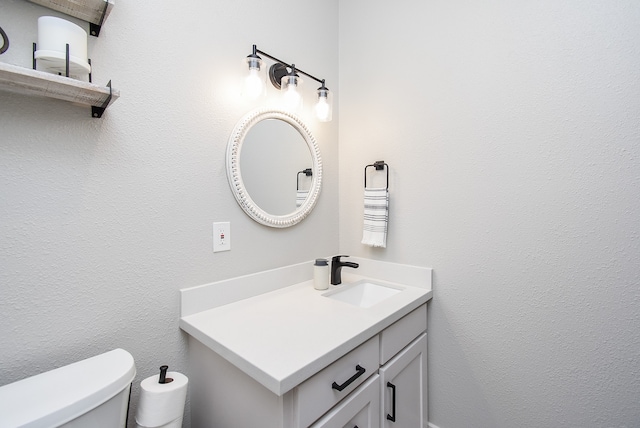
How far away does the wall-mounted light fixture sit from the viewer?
119 centimetres

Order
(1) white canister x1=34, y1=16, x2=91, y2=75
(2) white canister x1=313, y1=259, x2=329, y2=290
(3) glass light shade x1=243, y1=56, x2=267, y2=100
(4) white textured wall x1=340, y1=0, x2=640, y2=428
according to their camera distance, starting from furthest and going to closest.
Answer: (2) white canister x1=313, y1=259, x2=329, y2=290, (3) glass light shade x1=243, y1=56, x2=267, y2=100, (4) white textured wall x1=340, y1=0, x2=640, y2=428, (1) white canister x1=34, y1=16, x2=91, y2=75

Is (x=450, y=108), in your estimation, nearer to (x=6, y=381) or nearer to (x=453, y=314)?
(x=453, y=314)

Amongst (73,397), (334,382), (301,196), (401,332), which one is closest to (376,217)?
(301,196)

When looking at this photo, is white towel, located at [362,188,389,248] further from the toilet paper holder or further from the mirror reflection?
the toilet paper holder

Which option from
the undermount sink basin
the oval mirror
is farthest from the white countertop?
the oval mirror

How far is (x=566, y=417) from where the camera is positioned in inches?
43.2

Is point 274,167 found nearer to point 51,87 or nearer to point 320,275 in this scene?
point 320,275

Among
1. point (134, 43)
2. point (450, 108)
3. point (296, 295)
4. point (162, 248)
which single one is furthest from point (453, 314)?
point (134, 43)

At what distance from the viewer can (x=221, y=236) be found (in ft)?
3.94

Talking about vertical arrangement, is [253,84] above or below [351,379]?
above

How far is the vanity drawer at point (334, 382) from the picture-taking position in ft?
2.54

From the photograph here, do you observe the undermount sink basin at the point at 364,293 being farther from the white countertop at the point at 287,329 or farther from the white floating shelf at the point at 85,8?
the white floating shelf at the point at 85,8

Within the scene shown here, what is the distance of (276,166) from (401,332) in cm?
96

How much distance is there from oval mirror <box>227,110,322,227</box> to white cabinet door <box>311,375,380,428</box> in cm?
78
